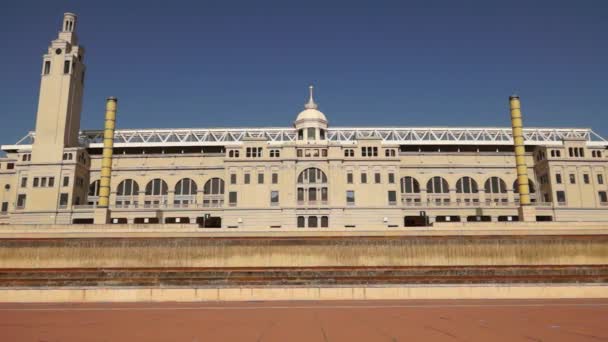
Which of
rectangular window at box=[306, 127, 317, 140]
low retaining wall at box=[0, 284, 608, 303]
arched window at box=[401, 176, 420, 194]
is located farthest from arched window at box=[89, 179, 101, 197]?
low retaining wall at box=[0, 284, 608, 303]

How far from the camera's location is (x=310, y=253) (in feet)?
162

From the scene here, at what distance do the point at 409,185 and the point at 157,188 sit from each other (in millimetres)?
49720

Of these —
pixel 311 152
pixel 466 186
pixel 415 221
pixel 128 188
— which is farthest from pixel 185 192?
pixel 466 186

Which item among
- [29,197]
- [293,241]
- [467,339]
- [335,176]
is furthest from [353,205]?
[467,339]

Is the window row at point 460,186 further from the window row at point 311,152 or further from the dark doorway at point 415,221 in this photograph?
the window row at point 311,152

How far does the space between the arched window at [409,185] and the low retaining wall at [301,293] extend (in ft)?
190

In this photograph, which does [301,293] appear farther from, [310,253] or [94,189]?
[94,189]

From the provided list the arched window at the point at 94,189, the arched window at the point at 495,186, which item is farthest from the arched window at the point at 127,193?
the arched window at the point at 495,186

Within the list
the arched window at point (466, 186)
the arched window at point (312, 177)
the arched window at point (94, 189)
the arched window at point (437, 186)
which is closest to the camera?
the arched window at point (312, 177)

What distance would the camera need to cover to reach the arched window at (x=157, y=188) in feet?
293

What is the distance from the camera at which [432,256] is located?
48.2 m

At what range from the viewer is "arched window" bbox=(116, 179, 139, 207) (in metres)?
88.9

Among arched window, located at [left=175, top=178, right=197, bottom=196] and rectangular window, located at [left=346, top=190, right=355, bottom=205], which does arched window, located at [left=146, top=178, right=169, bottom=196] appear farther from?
rectangular window, located at [left=346, top=190, right=355, bottom=205]

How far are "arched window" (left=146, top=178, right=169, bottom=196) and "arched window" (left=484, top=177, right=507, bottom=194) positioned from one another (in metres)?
63.1
